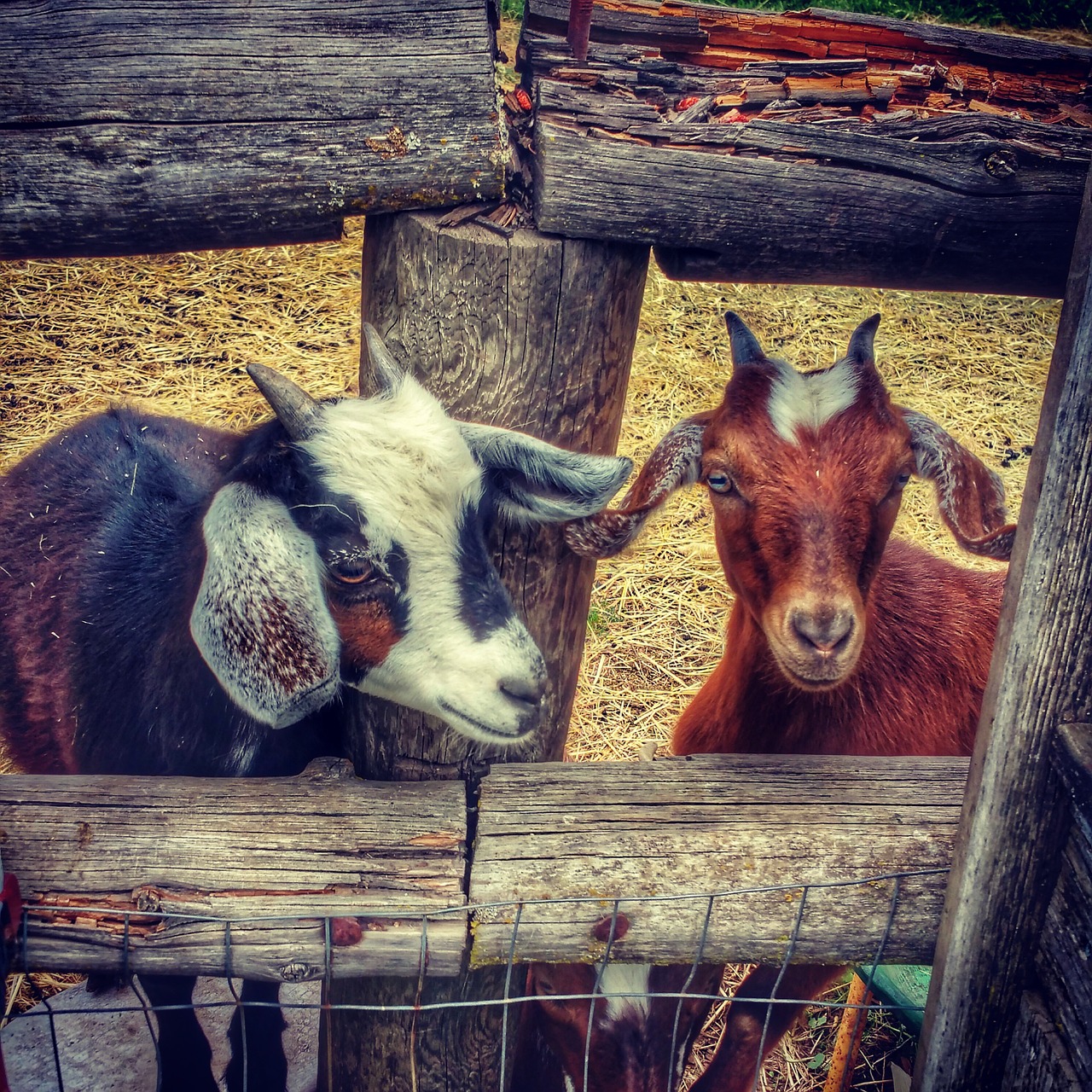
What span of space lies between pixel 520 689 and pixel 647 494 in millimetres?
622

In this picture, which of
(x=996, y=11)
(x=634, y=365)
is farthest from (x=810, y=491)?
(x=996, y=11)

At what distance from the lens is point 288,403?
6.66ft

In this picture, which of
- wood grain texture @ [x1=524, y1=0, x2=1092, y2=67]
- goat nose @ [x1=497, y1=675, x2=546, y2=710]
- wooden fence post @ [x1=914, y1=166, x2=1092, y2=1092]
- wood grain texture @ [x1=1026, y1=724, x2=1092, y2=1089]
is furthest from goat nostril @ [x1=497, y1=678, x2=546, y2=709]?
wood grain texture @ [x1=524, y1=0, x2=1092, y2=67]

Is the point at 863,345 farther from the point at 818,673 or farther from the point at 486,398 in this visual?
the point at 486,398

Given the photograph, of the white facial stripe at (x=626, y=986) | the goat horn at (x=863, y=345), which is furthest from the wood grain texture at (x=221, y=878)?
the goat horn at (x=863, y=345)

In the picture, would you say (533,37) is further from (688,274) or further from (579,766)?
(579,766)

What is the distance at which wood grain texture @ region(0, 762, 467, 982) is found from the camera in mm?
1803

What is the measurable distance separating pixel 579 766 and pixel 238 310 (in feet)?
14.1

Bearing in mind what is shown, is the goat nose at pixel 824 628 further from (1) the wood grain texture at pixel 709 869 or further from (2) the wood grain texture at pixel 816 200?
(2) the wood grain texture at pixel 816 200

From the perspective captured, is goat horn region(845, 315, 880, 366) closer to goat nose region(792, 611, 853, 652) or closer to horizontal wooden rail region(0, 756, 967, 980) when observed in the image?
goat nose region(792, 611, 853, 652)

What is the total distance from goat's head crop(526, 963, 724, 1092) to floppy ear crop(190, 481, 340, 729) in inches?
46.9

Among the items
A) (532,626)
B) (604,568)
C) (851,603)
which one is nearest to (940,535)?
(604,568)

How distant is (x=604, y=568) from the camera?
15.9 feet

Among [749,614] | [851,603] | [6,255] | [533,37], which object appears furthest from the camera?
[749,614]
